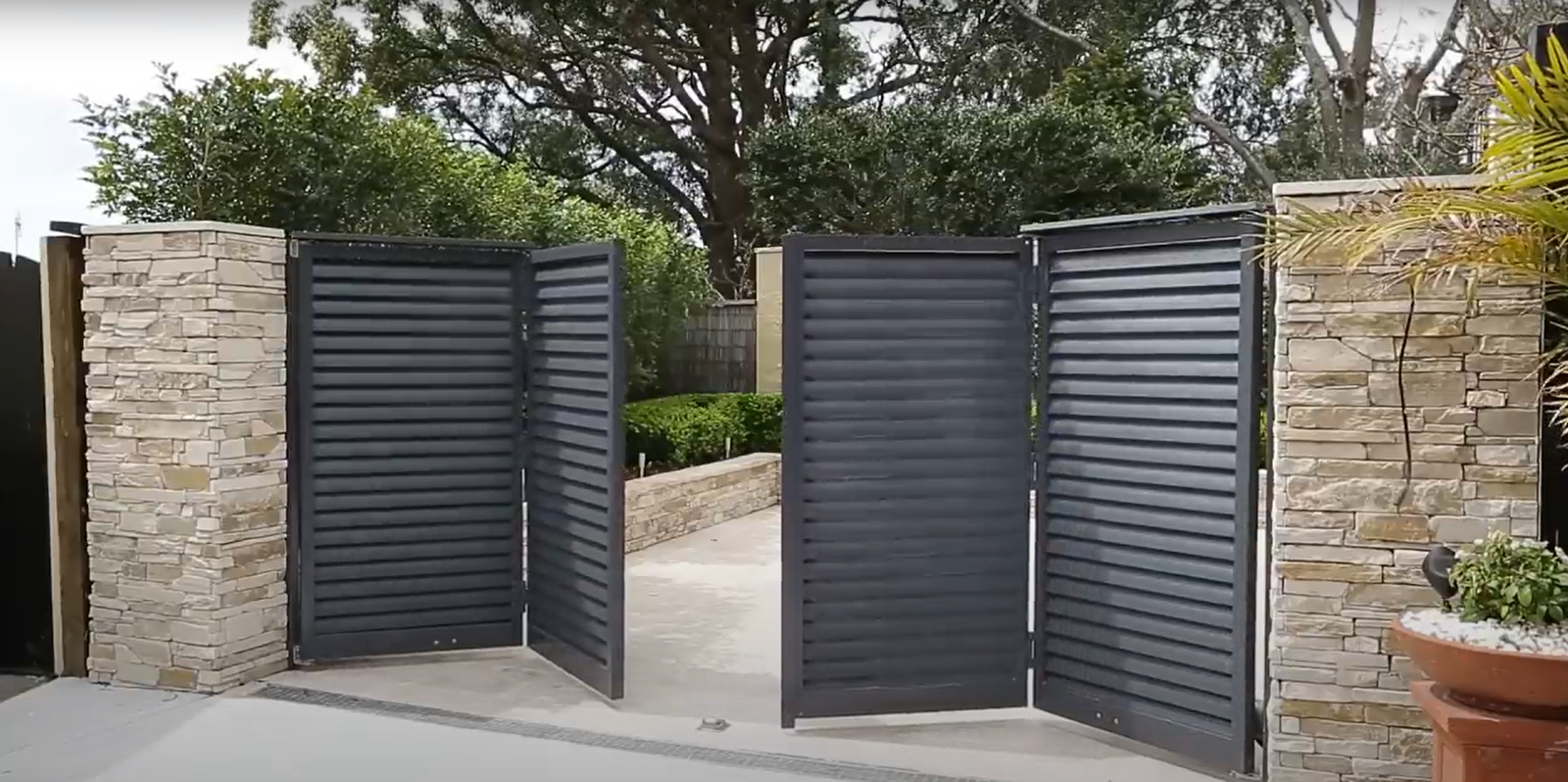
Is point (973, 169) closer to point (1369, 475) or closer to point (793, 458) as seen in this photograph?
point (793, 458)

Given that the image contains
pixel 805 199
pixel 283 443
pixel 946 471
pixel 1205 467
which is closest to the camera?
pixel 1205 467

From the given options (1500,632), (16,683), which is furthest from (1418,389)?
(16,683)

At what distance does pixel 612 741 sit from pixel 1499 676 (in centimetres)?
266

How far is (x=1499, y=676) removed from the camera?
2.79 metres

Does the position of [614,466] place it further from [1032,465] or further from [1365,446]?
[1365,446]

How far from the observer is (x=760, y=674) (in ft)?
16.6

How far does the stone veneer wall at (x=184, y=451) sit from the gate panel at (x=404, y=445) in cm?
13

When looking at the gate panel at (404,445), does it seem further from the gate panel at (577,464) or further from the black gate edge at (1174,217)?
the black gate edge at (1174,217)

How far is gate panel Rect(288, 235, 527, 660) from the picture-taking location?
489 cm

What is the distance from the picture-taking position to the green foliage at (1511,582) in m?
2.88

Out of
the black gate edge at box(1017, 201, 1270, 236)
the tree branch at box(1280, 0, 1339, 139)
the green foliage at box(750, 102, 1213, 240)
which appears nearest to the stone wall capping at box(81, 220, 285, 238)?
the black gate edge at box(1017, 201, 1270, 236)

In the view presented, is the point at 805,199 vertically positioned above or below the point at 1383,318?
above

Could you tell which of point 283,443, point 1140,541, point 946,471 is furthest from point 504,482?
point 1140,541

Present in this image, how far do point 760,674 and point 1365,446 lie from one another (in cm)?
257
